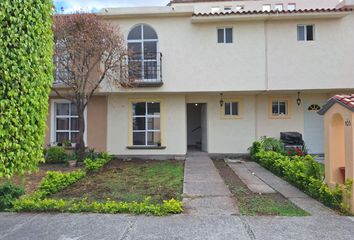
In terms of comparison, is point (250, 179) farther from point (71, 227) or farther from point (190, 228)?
point (71, 227)

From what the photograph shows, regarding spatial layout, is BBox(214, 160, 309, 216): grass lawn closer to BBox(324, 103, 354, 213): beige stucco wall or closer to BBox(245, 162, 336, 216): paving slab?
BBox(245, 162, 336, 216): paving slab

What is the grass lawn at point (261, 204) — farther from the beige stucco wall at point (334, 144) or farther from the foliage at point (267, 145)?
the foliage at point (267, 145)

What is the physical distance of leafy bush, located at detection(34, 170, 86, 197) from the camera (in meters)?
7.72

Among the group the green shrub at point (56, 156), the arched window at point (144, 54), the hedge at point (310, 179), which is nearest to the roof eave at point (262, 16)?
the arched window at point (144, 54)

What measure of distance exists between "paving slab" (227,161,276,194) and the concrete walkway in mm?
762

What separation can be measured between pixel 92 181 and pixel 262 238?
6273 mm

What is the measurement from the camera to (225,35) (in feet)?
46.1

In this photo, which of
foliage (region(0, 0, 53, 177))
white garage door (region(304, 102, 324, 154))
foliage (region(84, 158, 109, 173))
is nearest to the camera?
foliage (region(0, 0, 53, 177))

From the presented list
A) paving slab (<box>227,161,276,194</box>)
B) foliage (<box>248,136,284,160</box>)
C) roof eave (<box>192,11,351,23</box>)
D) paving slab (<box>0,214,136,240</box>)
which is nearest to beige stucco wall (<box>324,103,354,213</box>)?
paving slab (<box>227,161,276,194</box>)

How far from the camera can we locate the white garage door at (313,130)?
15266 mm

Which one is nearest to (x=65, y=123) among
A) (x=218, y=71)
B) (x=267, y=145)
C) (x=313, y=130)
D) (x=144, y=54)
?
(x=144, y=54)

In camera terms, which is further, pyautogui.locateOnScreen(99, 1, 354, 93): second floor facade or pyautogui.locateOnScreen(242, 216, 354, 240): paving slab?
pyautogui.locateOnScreen(99, 1, 354, 93): second floor facade

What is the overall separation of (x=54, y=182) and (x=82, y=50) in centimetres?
559

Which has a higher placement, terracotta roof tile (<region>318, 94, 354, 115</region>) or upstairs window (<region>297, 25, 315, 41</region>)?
upstairs window (<region>297, 25, 315, 41</region>)
